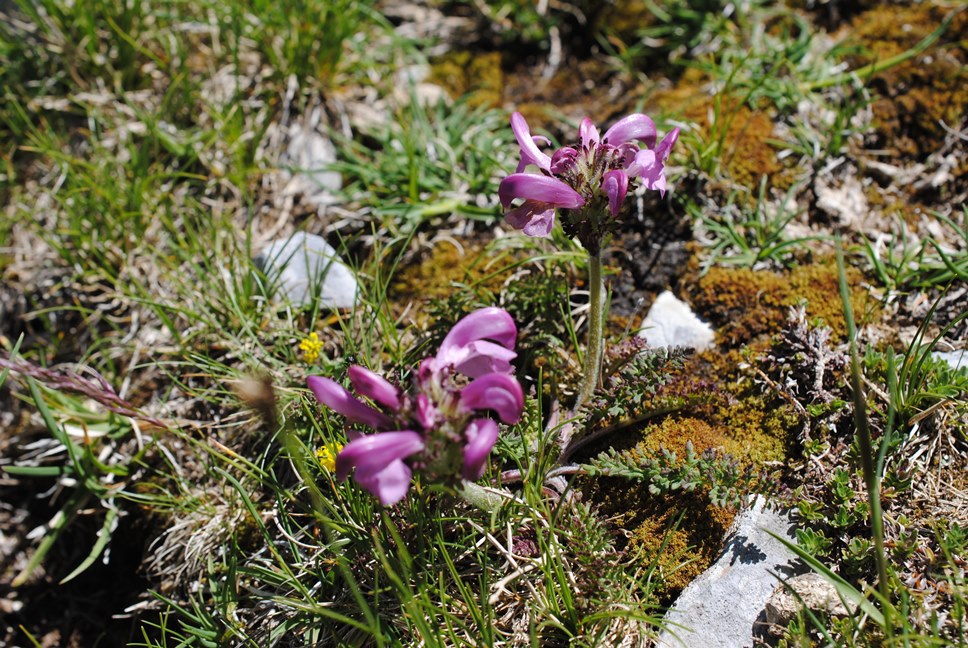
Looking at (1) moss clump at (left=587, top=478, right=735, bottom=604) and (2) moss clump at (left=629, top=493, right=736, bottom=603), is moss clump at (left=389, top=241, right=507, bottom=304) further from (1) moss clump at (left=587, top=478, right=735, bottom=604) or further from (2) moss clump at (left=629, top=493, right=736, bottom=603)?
(2) moss clump at (left=629, top=493, right=736, bottom=603)

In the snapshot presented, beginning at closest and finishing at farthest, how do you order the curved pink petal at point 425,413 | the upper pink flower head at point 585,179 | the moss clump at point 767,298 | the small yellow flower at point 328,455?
the curved pink petal at point 425,413 → the upper pink flower head at point 585,179 → the small yellow flower at point 328,455 → the moss clump at point 767,298

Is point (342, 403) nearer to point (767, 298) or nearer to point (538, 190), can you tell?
point (538, 190)

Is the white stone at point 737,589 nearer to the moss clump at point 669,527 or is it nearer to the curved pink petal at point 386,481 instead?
the moss clump at point 669,527

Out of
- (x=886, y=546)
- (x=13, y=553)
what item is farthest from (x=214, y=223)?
(x=886, y=546)

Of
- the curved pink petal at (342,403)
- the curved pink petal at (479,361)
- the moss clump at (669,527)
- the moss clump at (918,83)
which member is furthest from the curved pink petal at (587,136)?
the moss clump at (918,83)

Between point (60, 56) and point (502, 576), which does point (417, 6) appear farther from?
point (502, 576)
